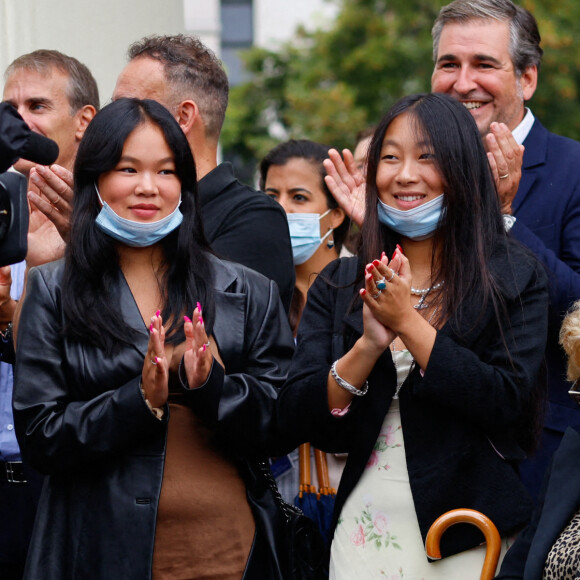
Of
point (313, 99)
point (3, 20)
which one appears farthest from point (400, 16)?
point (3, 20)

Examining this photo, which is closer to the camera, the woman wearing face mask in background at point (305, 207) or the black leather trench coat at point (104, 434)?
the black leather trench coat at point (104, 434)

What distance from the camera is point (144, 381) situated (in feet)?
12.1

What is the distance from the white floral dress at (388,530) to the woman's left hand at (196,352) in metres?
0.59

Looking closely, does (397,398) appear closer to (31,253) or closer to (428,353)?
(428,353)

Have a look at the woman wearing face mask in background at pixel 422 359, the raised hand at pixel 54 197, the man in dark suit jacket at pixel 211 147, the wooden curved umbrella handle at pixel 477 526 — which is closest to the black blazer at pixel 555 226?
the woman wearing face mask in background at pixel 422 359

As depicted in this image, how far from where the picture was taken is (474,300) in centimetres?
376

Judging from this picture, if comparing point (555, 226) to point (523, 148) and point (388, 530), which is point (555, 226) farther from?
point (388, 530)

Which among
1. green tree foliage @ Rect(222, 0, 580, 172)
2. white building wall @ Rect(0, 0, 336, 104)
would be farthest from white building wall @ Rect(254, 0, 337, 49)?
white building wall @ Rect(0, 0, 336, 104)

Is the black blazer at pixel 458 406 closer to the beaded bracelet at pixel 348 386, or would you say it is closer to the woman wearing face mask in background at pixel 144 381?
the beaded bracelet at pixel 348 386

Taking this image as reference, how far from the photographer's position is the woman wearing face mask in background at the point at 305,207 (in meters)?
5.96

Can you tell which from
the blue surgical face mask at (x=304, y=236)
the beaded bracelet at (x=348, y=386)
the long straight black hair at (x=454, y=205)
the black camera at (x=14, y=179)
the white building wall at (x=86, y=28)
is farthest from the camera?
the white building wall at (x=86, y=28)

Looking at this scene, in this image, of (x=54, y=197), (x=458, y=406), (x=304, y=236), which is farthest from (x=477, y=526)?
(x=304, y=236)

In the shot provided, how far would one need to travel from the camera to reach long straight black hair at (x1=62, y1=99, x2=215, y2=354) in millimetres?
3881

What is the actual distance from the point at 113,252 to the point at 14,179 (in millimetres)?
859
